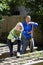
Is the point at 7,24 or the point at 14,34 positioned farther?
the point at 7,24

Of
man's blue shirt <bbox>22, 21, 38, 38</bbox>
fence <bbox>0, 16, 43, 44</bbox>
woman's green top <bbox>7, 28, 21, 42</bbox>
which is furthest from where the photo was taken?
fence <bbox>0, 16, 43, 44</bbox>

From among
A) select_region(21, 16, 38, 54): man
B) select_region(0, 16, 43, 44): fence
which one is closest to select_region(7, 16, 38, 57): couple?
select_region(21, 16, 38, 54): man

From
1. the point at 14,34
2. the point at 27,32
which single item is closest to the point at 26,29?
the point at 27,32

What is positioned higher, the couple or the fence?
the couple

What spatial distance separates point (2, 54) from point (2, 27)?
9133 millimetres

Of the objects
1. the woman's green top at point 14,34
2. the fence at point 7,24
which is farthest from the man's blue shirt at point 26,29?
the fence at point 7,24

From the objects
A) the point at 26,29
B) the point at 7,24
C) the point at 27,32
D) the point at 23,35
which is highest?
the point at 26,29

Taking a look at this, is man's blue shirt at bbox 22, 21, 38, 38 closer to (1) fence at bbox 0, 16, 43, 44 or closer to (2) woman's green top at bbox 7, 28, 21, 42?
(2) woman's green top at bbox 7, 28, 21, 42

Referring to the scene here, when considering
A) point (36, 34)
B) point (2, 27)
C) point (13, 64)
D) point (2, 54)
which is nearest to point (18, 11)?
point (2, 27)

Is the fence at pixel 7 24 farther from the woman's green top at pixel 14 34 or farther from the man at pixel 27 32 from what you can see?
the woman's green top at pixel 14 34

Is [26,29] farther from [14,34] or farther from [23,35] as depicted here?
[14,34]

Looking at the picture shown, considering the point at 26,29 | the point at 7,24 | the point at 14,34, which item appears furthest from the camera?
the point at 7,24

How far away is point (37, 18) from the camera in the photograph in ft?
62.8

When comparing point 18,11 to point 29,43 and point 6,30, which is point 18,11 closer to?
point 6,30
